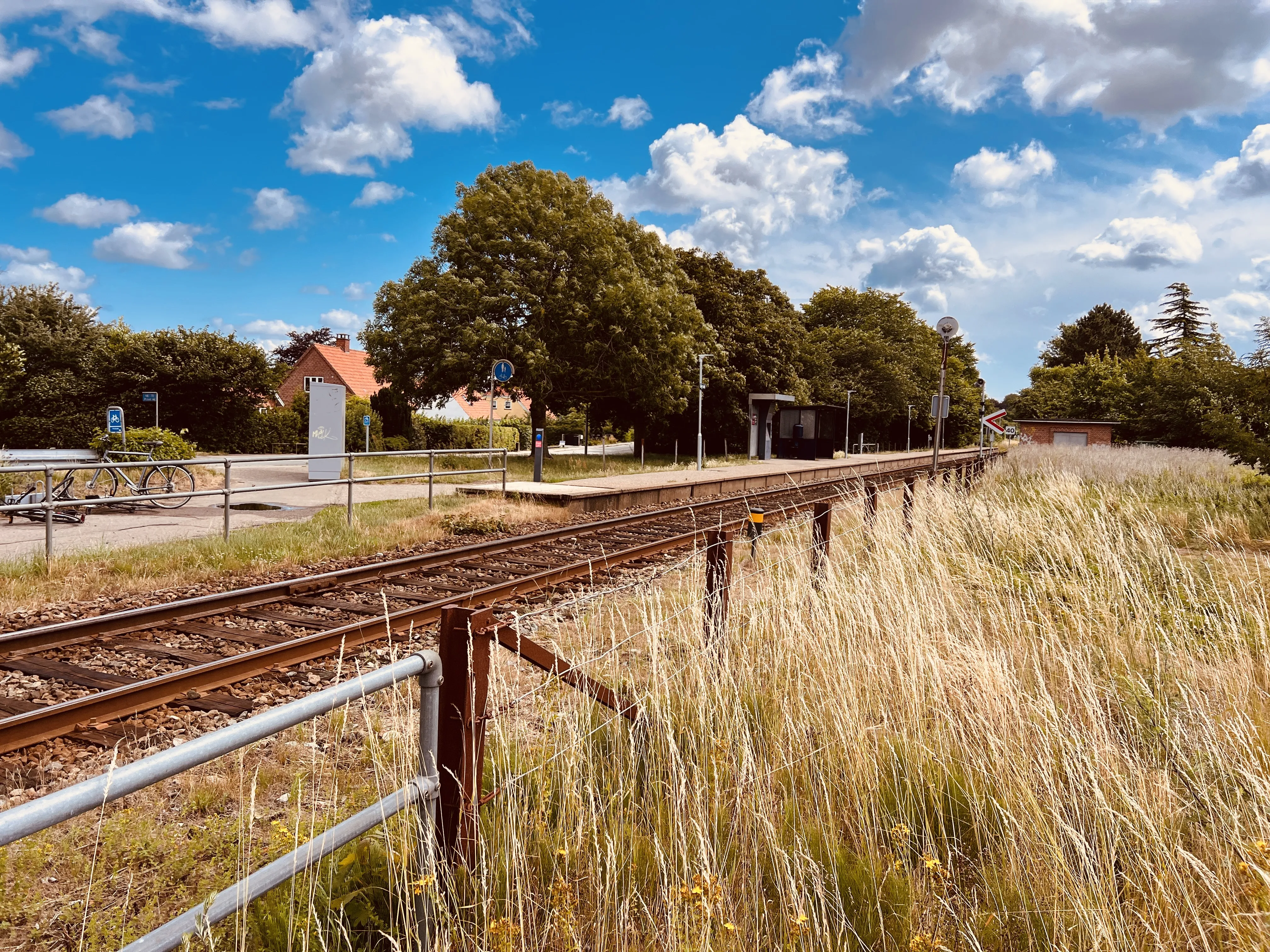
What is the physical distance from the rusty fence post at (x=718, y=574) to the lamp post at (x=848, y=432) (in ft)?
128

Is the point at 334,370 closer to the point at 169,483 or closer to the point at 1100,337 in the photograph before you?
the point at 169,483

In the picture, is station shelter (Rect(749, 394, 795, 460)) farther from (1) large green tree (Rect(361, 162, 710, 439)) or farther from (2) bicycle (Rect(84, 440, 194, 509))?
(2) bicycle (Rect(84, 440, 194, 509))

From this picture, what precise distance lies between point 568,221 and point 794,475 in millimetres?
12075

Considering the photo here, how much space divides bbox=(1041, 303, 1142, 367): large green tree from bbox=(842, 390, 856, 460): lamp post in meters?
39.1

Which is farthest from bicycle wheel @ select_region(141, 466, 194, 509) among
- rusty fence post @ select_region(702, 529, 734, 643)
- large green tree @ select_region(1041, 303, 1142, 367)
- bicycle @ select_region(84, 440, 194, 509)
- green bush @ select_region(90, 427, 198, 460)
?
large green tree @ select_region(1041, 303, 1142, 367)

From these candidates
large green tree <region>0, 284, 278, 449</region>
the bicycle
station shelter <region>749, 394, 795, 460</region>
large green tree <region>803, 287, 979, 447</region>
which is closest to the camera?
the bicycle

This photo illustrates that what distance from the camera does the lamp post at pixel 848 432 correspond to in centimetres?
4861

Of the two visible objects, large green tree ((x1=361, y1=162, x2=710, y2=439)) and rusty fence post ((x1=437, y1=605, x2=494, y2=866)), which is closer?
rusty fence post ((x1=437, y1=605, x2=494, y2=866))

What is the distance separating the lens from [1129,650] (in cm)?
481

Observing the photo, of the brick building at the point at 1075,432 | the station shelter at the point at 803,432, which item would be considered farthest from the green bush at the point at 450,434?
the brick building at the point at 1075,432

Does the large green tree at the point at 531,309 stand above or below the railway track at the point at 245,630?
above

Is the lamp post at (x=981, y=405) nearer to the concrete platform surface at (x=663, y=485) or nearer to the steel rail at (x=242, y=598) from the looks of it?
the concrete platform surface at (x=663, y=485)

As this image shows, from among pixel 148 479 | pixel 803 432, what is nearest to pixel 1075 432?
pixel 803 432

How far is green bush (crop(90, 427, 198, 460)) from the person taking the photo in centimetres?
1675
